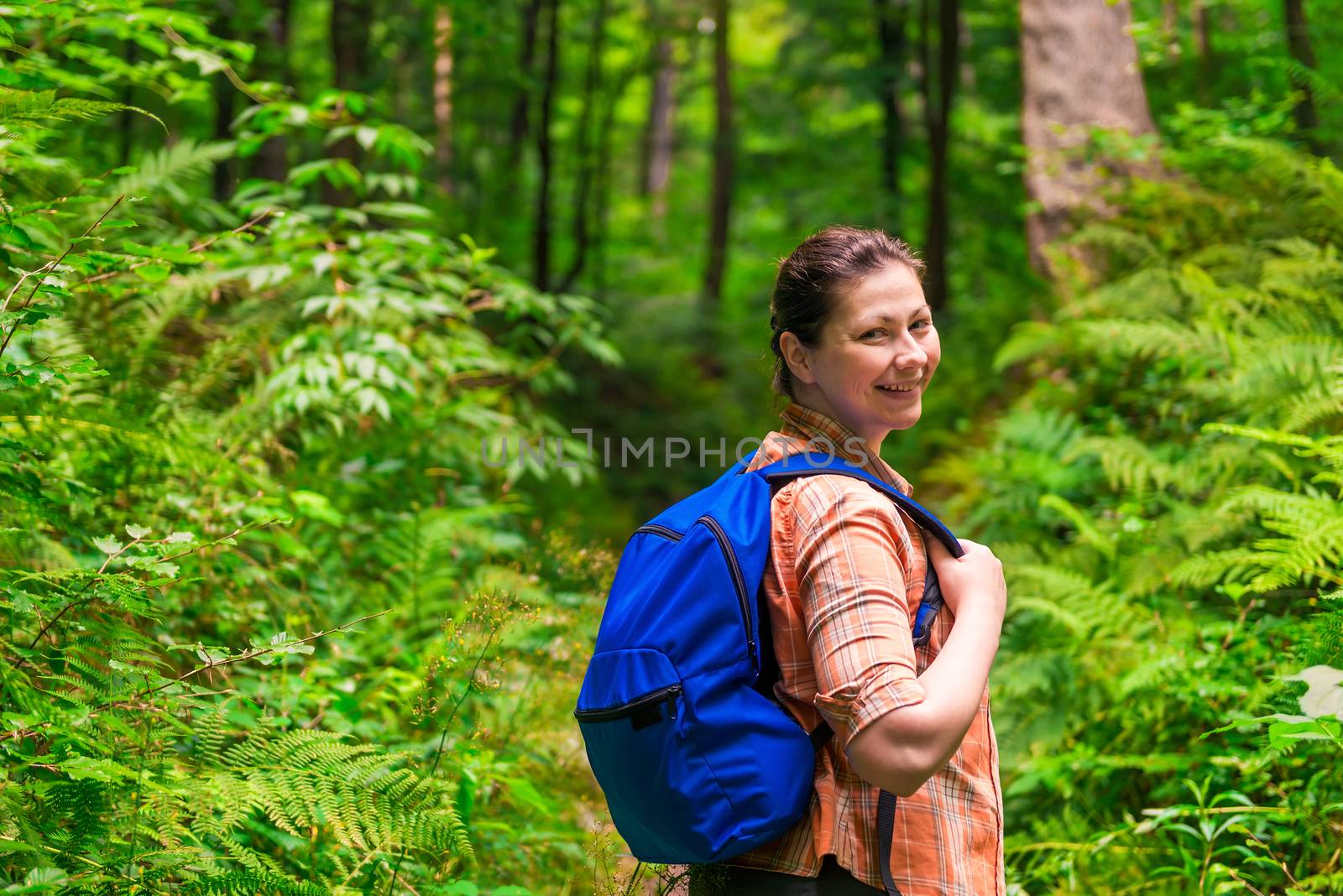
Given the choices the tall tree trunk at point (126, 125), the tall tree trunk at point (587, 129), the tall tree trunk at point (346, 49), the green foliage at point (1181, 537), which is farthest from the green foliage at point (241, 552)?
the tall tree trunk at point (587, 129)

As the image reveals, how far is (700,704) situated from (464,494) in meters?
4.02

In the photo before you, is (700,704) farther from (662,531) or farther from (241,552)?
(241,552)

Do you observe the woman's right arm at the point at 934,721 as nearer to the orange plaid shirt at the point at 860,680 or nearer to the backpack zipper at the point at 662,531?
the orange plaid shirt at the point at 860,680

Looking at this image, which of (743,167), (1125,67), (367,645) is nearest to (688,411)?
(743,167)

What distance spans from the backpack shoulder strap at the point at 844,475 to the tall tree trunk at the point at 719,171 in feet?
45.8

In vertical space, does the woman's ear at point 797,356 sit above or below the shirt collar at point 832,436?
above

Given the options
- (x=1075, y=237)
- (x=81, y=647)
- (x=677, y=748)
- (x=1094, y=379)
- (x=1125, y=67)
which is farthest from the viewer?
(x=1125, y=67)

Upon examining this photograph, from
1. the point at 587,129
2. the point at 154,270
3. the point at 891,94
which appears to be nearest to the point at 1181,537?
the point at 154,270

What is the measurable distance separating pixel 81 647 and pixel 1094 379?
5594 millimetres

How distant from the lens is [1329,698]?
2189 mm

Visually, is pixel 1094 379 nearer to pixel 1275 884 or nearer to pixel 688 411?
pixel 1275 884

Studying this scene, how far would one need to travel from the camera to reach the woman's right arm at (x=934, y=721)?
56.8 inches

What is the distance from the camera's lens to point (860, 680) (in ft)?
4.79

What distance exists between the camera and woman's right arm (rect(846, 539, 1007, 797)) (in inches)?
56.8
